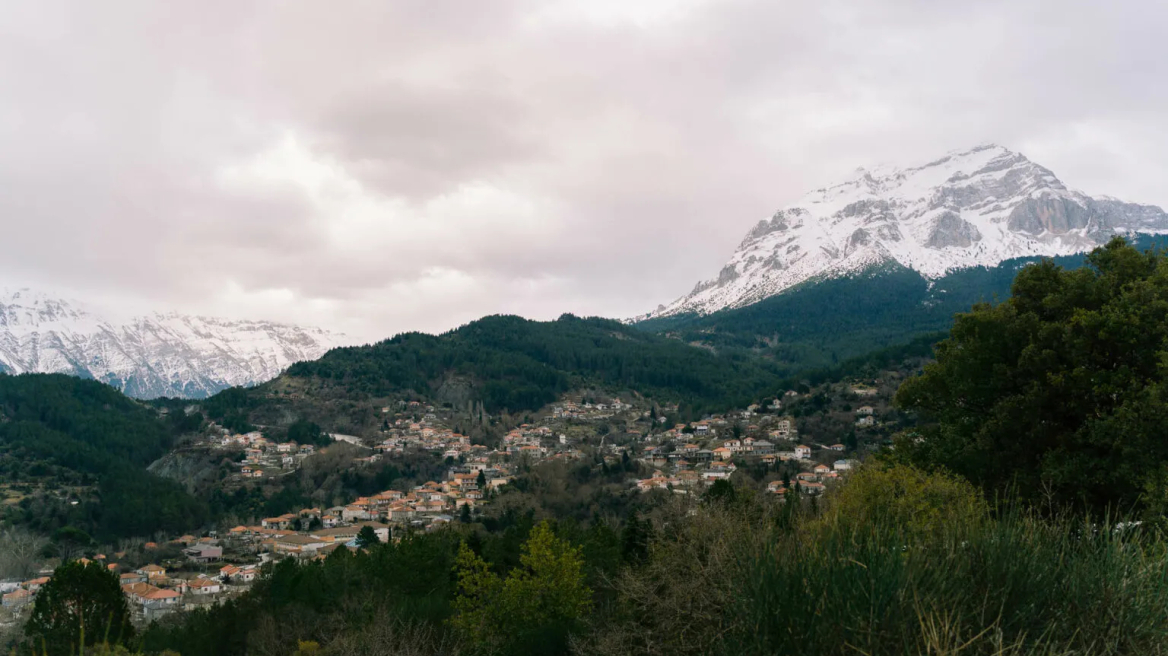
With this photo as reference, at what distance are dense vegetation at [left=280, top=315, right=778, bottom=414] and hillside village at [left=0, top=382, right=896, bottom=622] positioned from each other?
1047cm

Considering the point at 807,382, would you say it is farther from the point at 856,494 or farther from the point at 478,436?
the point at 856,494

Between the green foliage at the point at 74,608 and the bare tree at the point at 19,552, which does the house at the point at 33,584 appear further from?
the green foliage at the point at 74,608

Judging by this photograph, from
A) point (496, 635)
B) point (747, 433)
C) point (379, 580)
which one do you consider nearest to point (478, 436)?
point (747, 433)

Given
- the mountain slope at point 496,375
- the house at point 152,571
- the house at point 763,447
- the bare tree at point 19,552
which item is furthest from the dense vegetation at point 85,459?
the house at point 763,447

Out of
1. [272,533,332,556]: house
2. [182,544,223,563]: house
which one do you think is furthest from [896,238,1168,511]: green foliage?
[182,544,223,563]: house

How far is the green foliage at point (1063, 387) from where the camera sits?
56.0 ft

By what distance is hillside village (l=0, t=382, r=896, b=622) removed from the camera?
190 feet

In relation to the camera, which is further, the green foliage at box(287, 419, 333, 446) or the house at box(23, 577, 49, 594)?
the green foliage at box(287, 419, 333, 446)

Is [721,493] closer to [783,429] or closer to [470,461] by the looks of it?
[783,429]

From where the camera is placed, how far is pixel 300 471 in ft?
343

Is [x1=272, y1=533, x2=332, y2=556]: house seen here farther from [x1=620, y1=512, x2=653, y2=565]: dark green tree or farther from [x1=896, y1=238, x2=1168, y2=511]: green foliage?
[x1=896, y1=238, x2=1168, y2=511]: green foliage

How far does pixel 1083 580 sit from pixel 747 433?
3701 inches

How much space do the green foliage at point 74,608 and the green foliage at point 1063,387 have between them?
34.7m

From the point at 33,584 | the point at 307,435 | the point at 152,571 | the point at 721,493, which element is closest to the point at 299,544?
the point at 152,571
